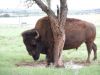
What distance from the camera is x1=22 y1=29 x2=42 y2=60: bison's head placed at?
1675 cm

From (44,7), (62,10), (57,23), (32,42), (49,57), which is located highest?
(44,7)

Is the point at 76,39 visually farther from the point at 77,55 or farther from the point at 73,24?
the point at 77,55

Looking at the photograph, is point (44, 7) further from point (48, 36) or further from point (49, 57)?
point (49, 57)

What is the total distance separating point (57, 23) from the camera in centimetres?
1589

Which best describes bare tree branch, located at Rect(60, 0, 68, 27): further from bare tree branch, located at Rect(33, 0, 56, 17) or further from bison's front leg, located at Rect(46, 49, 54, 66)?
bison's front leg, located at Rect(46, 49, 54, 66)

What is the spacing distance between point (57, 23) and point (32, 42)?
1.68 meters

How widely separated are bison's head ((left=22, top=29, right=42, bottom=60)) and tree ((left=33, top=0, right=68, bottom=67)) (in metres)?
1.01

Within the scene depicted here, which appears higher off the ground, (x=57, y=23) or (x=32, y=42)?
(x=57, y=23)

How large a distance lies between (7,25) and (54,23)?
88.9 ft

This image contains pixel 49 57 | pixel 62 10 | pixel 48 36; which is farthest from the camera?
pixel 48 36

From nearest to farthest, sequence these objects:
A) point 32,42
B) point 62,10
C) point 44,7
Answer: point 62,10, point 44,7, point 32,42

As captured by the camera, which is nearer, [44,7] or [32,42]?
[44,7]

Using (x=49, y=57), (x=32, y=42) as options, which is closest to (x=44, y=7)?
(x=32, y=42)

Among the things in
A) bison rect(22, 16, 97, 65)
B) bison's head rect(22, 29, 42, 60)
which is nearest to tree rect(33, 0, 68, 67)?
bison rect(22, 16, 97, 65)
